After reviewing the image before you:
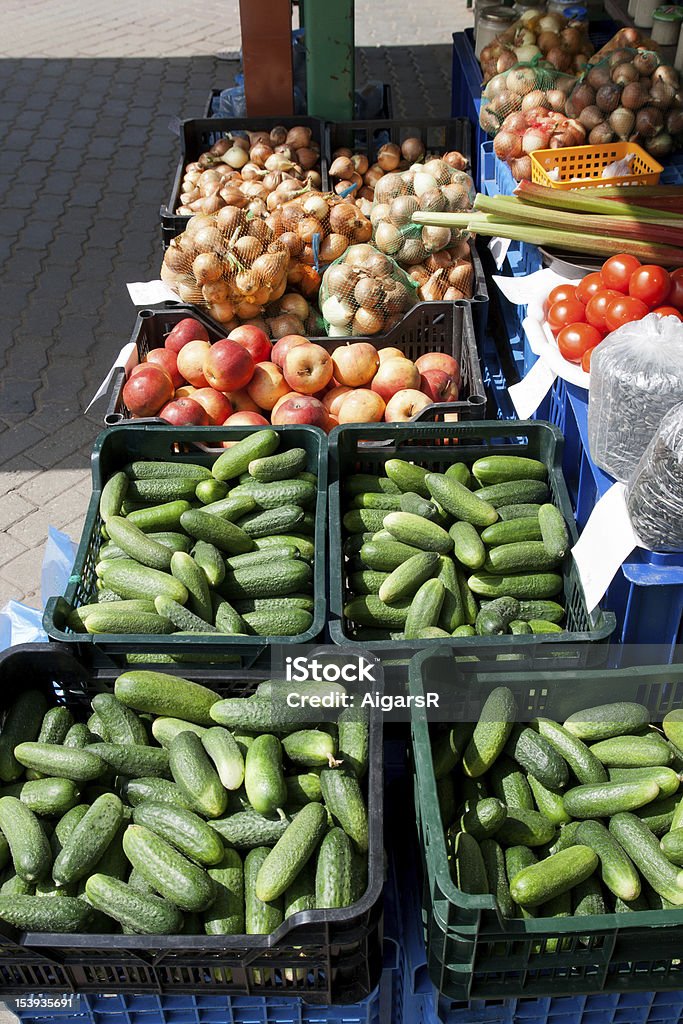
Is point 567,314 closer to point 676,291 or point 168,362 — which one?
point 676,291

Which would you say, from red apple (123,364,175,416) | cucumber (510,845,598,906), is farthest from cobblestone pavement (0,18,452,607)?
cucumber (510,845,598,906)

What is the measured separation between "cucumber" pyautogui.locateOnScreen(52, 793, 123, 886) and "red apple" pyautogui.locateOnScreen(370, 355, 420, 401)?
196 cm

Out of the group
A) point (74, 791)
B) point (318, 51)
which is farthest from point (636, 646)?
point (318, 51)

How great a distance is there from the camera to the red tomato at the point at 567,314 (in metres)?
3.22

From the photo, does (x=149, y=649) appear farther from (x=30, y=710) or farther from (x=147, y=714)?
(x=30, y=710)

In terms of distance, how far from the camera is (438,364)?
11.4ft

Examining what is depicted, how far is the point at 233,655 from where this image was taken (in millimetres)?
2229

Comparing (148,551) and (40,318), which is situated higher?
(148,551)

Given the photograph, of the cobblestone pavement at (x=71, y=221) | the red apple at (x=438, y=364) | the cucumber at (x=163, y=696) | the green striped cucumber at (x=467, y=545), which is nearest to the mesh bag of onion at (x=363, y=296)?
the red apple at (x=438, y=364)

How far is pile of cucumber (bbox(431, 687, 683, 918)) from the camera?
175cm

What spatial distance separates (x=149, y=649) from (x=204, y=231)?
2.14m

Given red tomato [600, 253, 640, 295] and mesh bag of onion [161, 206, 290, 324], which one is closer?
red tomato [600, 253, 640, 295]

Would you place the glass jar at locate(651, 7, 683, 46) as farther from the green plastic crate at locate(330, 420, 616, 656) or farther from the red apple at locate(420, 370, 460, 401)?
the green plastic crate at locate(330, 420, 616, 656)

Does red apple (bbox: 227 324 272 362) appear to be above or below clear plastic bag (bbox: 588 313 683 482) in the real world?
below
